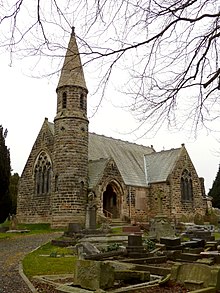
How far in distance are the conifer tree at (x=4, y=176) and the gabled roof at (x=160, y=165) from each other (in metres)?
14.0

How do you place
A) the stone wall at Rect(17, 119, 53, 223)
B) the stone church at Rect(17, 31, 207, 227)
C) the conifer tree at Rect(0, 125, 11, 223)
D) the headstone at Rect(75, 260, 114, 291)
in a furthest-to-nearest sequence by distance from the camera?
the stone wall at Rect(17, 119, 53, 223), the stone church at Rect(17, 31, 207, 227), the conifer tree at Rect(0, 125, 11, 223), the headstone at Rect(75, 260, 114, 291)

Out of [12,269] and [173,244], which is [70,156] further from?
[12,269]

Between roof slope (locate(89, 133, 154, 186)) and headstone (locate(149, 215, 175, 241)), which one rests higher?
roof slope (locate(89, 133, 154, 186))

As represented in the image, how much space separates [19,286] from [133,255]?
381 centimetres

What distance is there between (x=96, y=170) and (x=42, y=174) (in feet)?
14.9

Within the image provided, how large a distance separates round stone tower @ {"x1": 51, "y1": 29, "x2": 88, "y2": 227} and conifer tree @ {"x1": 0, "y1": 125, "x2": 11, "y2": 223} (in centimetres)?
380

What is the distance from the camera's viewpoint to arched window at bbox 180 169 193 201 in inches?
1292

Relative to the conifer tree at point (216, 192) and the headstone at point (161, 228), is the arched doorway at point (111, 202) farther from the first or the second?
the conifer tree at point (216, 192)

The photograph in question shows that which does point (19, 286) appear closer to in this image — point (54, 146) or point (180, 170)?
point (54, 146)

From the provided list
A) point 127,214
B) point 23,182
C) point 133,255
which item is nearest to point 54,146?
point 23,182

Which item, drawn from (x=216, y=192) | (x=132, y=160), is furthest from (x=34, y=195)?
(x=216, y=192)

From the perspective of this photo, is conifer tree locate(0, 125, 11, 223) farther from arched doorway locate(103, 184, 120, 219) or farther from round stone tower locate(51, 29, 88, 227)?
arched doorway locate(103, 184, 120, 219)

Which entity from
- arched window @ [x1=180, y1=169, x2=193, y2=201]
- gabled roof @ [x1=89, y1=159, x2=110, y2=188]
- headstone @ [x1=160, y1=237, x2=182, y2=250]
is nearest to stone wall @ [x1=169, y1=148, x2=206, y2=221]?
arched window @ [x1=180, y1=169, x2=193, y2=201]

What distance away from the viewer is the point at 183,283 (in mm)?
6301
